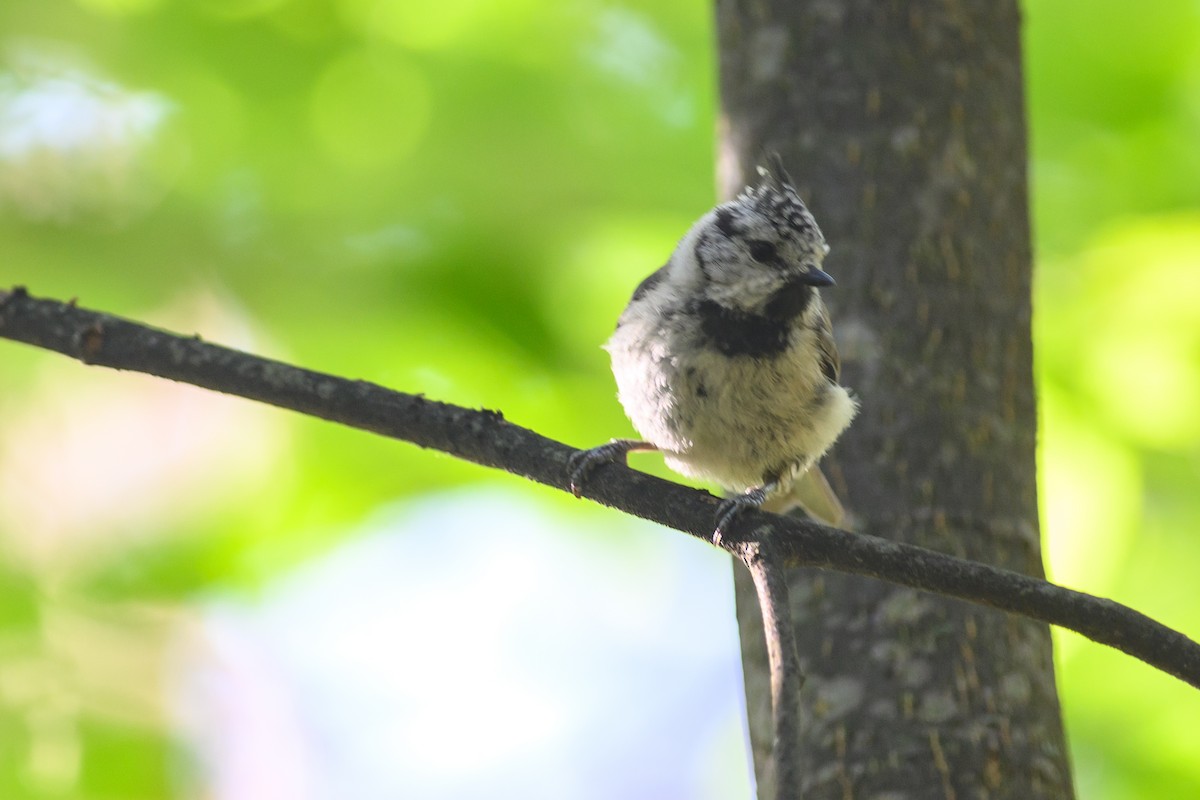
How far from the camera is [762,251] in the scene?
8.75 feet

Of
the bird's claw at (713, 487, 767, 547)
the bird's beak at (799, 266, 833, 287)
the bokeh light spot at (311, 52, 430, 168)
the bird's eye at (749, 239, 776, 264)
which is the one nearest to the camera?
the bird's claw at (713, 487, 767, 547)

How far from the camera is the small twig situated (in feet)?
4.83

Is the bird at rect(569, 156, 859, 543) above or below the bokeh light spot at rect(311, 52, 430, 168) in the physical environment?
below

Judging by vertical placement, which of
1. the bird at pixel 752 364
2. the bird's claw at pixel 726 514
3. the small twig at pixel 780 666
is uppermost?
the bird at pixel 752 364

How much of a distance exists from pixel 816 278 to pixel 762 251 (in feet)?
0.63

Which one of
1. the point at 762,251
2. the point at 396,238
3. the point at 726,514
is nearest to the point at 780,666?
the point at 726,514

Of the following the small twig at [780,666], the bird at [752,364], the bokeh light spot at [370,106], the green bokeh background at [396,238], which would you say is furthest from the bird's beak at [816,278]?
the bokeh light spot at [370,106]

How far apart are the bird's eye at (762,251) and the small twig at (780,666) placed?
3.05ft

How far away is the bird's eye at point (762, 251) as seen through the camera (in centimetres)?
262

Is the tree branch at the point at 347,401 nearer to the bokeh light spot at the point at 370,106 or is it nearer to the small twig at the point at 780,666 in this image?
the small twig at the point at 780,666

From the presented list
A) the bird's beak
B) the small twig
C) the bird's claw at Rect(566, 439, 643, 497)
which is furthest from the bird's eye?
the small twig

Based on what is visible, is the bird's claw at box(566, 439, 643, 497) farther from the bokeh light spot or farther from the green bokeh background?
the bokeh light spot

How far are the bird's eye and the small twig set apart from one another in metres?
0.93

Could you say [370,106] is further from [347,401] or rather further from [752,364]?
[347,401]
